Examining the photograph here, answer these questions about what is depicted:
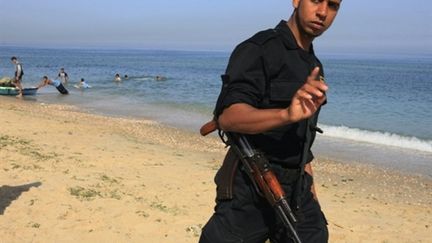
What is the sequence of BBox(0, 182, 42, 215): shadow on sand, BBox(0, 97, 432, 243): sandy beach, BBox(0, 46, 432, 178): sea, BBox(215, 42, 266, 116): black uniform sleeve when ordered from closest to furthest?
BBox(215, 42, 266, 116): black uniform sleeve
BBox(0, 97, 432, 243): sandy beach
BBox(0, 182, 42, 215): shadow on sand
BBox(0, 46, 432, 178): sea

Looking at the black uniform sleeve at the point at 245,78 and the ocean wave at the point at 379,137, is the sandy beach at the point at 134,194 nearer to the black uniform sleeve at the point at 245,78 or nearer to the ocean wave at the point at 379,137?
the black uniform sleeve at the point at 245,78

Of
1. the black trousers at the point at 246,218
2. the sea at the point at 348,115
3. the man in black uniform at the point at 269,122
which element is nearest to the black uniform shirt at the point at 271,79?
the man in black uniform at the point at 269,122

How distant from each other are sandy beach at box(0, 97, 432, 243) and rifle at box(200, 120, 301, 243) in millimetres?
3415

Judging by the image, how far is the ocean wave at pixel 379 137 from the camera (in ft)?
58.0

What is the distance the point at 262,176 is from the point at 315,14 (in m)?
0.83

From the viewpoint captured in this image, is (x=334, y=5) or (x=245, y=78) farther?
(x=334, y=5)

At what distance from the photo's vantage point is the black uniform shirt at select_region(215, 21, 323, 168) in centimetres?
240

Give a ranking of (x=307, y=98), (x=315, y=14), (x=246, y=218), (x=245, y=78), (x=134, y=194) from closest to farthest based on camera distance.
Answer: (x=307, y=98), (x=245, y=78), (x=315, y=14), (x=246, y=218), (x=134, y=194)

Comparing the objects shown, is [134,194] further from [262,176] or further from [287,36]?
[287,36]

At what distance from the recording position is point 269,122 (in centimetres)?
220

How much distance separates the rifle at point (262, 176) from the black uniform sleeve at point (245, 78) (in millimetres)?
211

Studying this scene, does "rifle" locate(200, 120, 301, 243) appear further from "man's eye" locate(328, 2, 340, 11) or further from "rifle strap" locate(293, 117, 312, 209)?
"man's eye" locate(328, 2, 340, 11)

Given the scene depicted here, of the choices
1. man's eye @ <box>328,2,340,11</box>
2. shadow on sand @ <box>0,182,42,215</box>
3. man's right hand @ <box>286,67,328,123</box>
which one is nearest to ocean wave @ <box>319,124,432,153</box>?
shadow on sand @ <box>0,182,42,215</box>

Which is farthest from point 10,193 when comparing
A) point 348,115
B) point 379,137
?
point 348,115
